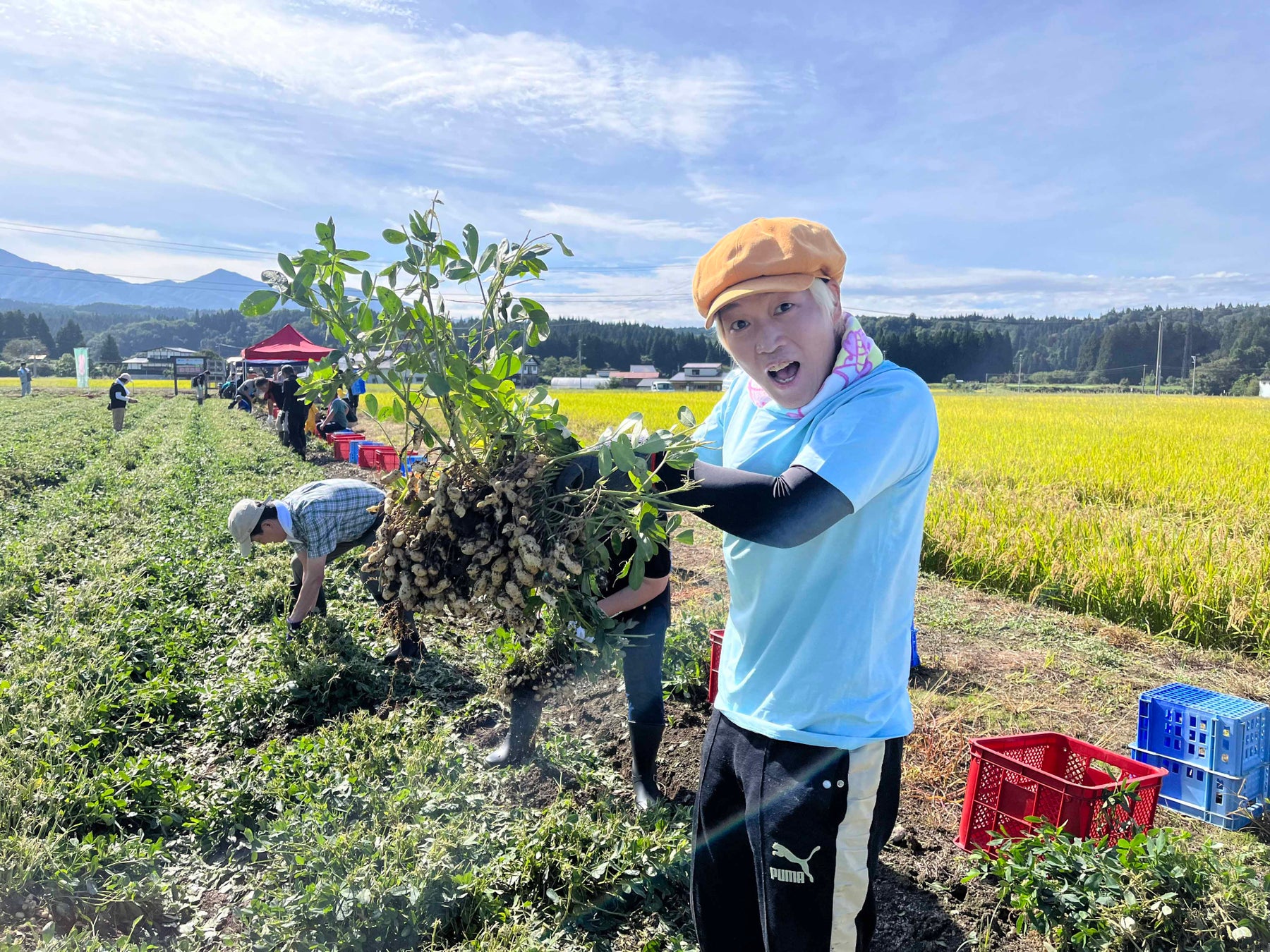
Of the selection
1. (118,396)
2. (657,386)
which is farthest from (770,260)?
(657,386)

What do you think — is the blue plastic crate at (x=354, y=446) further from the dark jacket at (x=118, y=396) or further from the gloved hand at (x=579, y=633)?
the gloved hand at (x=579, y=633)

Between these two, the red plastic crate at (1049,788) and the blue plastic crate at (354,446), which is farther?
the blue plastic crate at (354,446)

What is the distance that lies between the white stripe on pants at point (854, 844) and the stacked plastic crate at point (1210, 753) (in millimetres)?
2507

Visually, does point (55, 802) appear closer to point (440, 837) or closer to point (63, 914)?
point (63, 914)

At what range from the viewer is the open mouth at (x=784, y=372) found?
5.03ft

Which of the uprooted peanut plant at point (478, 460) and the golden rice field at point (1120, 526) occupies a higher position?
the uprooted peanut plant at point (478, 460)

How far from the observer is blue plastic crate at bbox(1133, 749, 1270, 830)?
3246 millimetres

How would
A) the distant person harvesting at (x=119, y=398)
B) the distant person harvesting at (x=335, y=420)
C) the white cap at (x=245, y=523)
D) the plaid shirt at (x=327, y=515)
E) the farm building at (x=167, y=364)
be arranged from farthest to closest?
the farm building at (x=167, y=364)
the distant person harvesting at (x=119, y=398)
the distant person harvesting at (x=335, y=420)
the plaid shirt at (x=327, y=515)
the white cap at (x=245, y=523)

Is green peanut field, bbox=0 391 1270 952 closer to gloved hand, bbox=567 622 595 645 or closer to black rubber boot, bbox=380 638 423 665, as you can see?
black rubber boot, bbox=380 638 423 665

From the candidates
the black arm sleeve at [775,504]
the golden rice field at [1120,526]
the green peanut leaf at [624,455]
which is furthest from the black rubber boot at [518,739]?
the golden rice field at [1120,526]

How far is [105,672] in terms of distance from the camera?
424cm

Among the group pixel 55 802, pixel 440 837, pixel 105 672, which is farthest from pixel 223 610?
pixel 440 837

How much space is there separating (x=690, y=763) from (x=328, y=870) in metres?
1.70

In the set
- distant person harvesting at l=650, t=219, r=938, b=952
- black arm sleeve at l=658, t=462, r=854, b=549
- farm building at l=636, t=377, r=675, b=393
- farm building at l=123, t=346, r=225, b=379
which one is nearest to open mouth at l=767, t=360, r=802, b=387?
distant person harvesting at l=650, t=219, r=938, b=952
